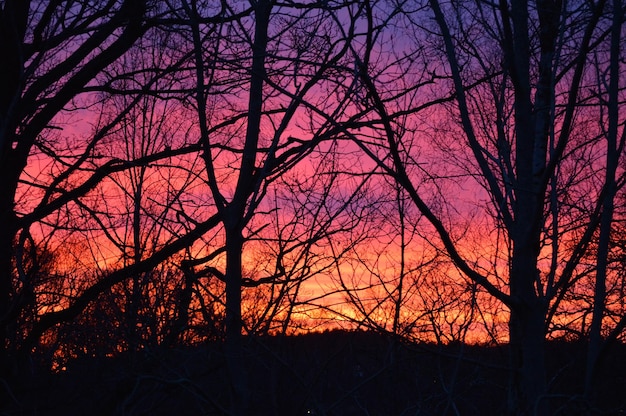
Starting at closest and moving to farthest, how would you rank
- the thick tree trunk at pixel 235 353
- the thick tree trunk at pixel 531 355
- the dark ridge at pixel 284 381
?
the thick tree trunk at pixel 531 355 → the thick tree trunk at pixel 235 353 → the dark ridge at pixel 284 381

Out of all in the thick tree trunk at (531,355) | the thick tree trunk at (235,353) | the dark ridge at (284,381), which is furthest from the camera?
the dark ridge at (284,381)

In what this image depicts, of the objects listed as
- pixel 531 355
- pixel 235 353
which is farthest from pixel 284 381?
pixel 531 355

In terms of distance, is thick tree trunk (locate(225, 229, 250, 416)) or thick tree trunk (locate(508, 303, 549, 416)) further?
thick tree trunk (locate(225, 229, 250, 416))

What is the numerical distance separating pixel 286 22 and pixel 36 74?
337 centimetres

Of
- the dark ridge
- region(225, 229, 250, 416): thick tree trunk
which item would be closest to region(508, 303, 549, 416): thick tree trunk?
the dark ridge

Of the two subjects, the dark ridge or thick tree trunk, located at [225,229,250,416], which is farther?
the dark ridge

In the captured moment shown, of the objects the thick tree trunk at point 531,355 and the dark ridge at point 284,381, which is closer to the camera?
the thick tree trunk at point 531,355

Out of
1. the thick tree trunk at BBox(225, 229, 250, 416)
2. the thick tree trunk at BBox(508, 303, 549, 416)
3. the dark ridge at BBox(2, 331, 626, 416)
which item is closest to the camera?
the thick tree trunk at BBox(508, 303, 549, 416)

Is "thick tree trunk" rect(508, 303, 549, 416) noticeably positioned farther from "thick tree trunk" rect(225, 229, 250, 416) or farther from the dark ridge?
"thick tree trunk" rect(225, 229, 250, 416)

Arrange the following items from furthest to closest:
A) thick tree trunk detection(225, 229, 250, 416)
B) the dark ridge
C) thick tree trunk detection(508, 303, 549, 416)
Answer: the dark ridge
thick tree trunk detection(225, 229, 250, 416)
thick tree trunk detection(508, 303, 549, 416)

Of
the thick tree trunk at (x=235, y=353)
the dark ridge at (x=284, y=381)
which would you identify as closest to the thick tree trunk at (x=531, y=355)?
the dark ridge at (x=284, y=381)

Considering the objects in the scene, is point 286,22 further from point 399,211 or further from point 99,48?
point 99,48

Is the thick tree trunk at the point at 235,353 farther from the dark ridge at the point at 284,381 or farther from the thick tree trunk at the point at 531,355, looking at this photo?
the thick tree trunk at the point at 531,355

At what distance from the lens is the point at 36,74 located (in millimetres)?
7258
